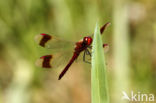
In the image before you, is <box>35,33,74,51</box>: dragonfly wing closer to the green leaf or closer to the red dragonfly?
the red dragonfly

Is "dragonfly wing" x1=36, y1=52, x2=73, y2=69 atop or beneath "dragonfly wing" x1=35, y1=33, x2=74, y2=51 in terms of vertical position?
beneath

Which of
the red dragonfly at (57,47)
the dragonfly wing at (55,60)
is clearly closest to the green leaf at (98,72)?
the red dragonfly at (57,47)

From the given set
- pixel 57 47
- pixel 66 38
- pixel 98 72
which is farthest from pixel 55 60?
pixel 66 38

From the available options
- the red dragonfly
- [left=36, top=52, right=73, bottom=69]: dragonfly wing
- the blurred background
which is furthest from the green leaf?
the blurred background

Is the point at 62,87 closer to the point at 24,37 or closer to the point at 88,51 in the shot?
the point at 24,37

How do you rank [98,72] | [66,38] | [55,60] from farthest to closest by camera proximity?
[66,38] < [55,60] < [98,72]

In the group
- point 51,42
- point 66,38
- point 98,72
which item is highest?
point 66,38

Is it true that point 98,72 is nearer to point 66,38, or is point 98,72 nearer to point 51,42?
point 51,42

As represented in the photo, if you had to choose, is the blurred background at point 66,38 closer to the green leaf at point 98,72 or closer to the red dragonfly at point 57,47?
the red dragonfly at point 57,47

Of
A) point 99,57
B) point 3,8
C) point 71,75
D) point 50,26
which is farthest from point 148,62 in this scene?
point 99,57
